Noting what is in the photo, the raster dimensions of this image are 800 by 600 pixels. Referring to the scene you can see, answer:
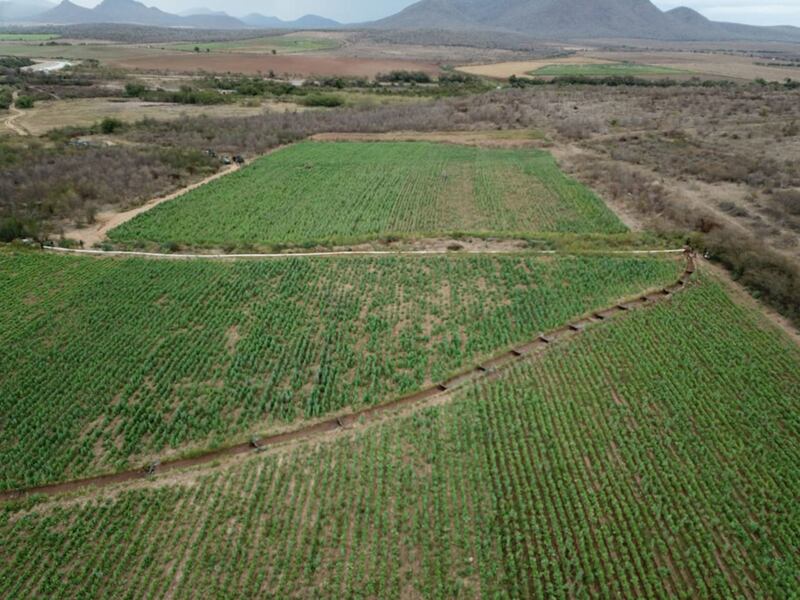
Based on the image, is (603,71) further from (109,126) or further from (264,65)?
(109,126)

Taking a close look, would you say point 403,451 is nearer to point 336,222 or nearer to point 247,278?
point 247,278

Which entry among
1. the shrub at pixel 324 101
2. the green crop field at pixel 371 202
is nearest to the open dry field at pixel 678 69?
the shrub at pixel 324 101

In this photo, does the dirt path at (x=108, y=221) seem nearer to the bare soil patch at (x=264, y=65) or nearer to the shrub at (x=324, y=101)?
the shrub at (x=324, y=101)

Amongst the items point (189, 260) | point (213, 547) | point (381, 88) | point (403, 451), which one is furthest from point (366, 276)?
point (381, 88)

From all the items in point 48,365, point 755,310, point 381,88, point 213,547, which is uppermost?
point 381,88

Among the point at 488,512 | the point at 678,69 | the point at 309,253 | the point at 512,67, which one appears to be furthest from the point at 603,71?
the point at 488,512

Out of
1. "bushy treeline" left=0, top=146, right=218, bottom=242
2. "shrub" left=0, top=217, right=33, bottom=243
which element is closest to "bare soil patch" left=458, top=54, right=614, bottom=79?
"bushy treeline" left=0, top=146, right=218, bottom=242

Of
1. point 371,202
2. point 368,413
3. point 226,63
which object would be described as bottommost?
point 368,413
